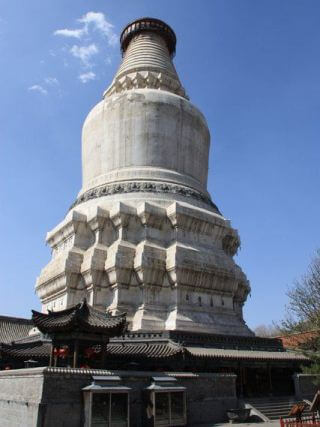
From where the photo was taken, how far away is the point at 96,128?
3123cm

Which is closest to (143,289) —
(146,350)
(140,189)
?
(146,350)

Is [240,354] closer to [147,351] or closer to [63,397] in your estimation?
[147,351]

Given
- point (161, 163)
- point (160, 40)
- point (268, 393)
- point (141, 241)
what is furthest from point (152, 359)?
point (160, 40)

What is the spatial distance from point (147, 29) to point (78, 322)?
28443 mm

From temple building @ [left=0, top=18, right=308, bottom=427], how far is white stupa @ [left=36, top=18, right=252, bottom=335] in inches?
3.2

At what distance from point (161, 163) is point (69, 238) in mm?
7673

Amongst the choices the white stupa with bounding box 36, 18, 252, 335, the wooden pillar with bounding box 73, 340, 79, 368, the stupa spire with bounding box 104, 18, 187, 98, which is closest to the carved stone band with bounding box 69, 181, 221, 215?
the white stupa with bounding box 36, 18, 252, 335

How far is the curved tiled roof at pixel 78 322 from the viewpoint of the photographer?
53.1 feet

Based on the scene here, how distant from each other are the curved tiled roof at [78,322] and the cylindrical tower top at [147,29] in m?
27.6

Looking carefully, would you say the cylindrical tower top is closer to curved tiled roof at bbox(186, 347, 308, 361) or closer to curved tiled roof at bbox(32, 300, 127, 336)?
curved tiled roof at bbox(186, 347, 308, 361)

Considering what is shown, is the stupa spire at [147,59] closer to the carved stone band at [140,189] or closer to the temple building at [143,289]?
the temple building at [143,289]

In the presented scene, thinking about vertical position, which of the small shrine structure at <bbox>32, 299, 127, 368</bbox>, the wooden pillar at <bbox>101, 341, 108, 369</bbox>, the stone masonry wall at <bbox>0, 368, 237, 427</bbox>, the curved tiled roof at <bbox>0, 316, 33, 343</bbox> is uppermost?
the curved tiled roof at <bbox>0, 316, 33, 343</bbox>

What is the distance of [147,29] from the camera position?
37.0 m

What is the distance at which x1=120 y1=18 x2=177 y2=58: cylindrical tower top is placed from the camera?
1460 inches
